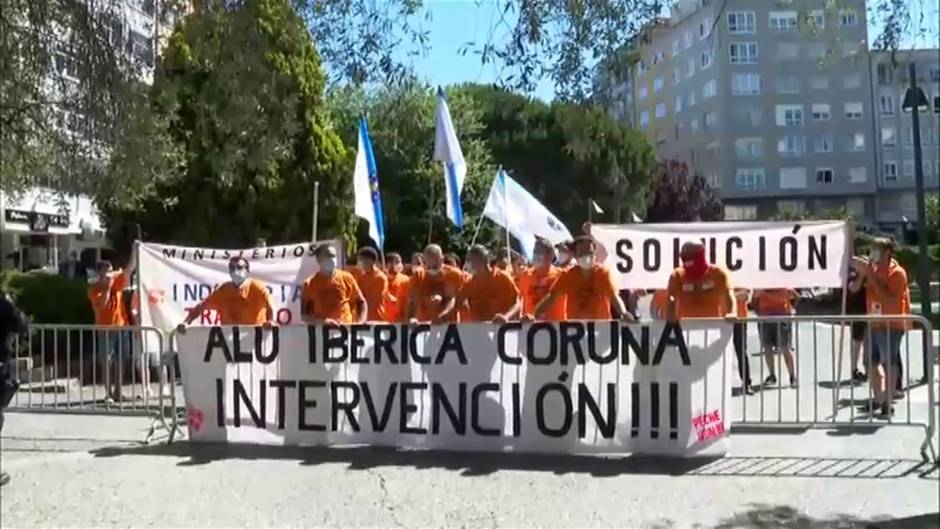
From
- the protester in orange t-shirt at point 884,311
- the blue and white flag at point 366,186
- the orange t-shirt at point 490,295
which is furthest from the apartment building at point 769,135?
the orange t-shirt at point 490,295

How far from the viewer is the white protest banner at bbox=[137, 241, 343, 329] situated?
11242 mm

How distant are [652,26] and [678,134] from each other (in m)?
54.3

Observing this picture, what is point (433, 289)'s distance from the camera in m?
10.2

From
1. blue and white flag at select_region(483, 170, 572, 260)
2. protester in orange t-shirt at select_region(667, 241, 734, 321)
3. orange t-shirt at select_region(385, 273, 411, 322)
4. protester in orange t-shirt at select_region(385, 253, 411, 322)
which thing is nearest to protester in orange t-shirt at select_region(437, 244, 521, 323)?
protester in orange t-shirt at select_region(667, 241, 734, 321)

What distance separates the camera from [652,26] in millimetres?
7676

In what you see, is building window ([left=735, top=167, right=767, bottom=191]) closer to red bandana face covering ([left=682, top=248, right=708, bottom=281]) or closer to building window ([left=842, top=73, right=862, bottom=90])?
building window ([left=842, top=73, right=862, bottom=90])

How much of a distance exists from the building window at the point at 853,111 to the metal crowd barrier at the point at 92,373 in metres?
37.6

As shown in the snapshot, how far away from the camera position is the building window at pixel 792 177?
61.5 metres

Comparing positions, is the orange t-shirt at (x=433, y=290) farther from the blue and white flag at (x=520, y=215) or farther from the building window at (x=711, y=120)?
the building window at (x=711, y=120)

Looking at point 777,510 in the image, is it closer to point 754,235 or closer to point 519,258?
point 754,235

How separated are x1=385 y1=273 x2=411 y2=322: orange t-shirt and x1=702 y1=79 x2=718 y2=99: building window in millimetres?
37016

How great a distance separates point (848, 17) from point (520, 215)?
338 inches

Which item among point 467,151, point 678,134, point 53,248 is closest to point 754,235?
point 467,151

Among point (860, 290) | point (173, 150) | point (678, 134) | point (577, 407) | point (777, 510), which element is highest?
point (678, 134)
